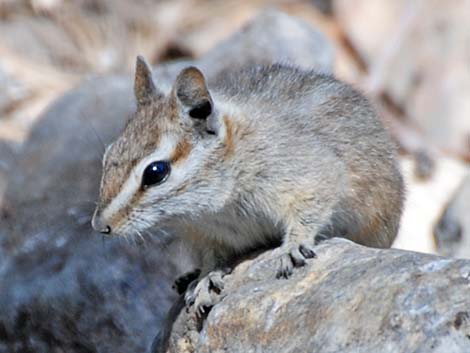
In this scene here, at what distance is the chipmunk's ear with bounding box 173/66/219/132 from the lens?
5.29 meters

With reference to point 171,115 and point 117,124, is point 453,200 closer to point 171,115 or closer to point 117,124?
point 117,124

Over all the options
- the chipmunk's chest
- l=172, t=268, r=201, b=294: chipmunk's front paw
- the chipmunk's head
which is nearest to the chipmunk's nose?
the chipmunk's head

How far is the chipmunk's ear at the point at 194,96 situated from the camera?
529 cm

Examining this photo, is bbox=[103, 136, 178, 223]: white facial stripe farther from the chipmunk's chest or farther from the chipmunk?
the chipmunk's chest

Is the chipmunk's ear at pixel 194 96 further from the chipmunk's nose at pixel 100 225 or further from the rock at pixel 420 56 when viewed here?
the rock at pixel 420 56

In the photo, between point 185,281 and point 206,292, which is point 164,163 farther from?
point 185,281

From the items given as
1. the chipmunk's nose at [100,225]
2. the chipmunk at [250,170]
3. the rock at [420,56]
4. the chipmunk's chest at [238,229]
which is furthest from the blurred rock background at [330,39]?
the chipmunk's nose at [100,225]

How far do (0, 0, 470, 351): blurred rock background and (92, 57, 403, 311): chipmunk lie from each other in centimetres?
325

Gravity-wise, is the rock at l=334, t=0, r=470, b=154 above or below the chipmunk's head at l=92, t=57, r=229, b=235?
above

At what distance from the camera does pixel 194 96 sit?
5375 millimetres

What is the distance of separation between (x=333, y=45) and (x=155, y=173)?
21.1 ft

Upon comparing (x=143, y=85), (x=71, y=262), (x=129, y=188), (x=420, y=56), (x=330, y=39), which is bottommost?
(x=129, y=188)

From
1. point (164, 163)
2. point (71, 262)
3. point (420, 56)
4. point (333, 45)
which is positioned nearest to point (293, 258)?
point (164, 163)

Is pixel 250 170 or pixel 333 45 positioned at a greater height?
pixel 333 45
